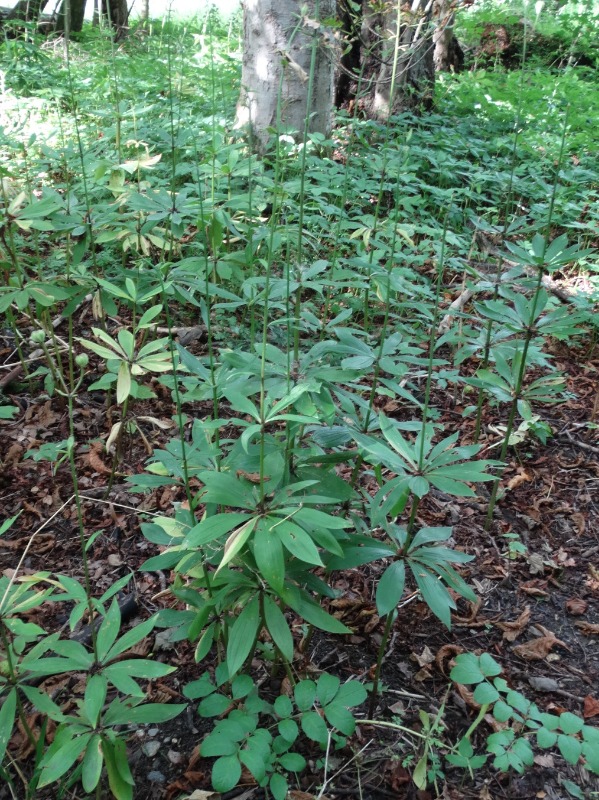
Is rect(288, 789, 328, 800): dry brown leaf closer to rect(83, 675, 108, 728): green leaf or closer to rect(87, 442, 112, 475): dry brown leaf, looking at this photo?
rect(83, 675, 108, 728): green leaf

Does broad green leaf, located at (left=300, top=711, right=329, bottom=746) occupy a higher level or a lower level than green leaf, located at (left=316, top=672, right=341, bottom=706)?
lower

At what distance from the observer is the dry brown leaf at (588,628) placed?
6.62 ft

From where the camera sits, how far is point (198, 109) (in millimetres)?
5430

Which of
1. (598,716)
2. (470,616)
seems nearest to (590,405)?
(470,616)

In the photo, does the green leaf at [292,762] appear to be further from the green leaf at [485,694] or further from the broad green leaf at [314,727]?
the green leaf at [485,694]

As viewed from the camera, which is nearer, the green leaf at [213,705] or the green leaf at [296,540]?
the green leaf at [296,540]

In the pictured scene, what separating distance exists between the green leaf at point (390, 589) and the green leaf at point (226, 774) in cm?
46

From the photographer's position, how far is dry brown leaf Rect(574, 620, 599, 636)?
2.02m

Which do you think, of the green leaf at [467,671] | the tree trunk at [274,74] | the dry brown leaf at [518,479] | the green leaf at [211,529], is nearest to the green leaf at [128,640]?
the green leaf at [211,529]

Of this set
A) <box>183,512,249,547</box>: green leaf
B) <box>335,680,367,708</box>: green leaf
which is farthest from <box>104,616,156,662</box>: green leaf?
<box>335,680,367,708</box>: green leaf

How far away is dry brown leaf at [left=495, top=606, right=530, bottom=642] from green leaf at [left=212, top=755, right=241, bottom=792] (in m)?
0.98

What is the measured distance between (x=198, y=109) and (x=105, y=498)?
4.14 metres

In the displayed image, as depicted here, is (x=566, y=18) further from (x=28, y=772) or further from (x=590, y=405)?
(x=28, y=772)

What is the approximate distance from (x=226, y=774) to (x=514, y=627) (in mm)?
1058
